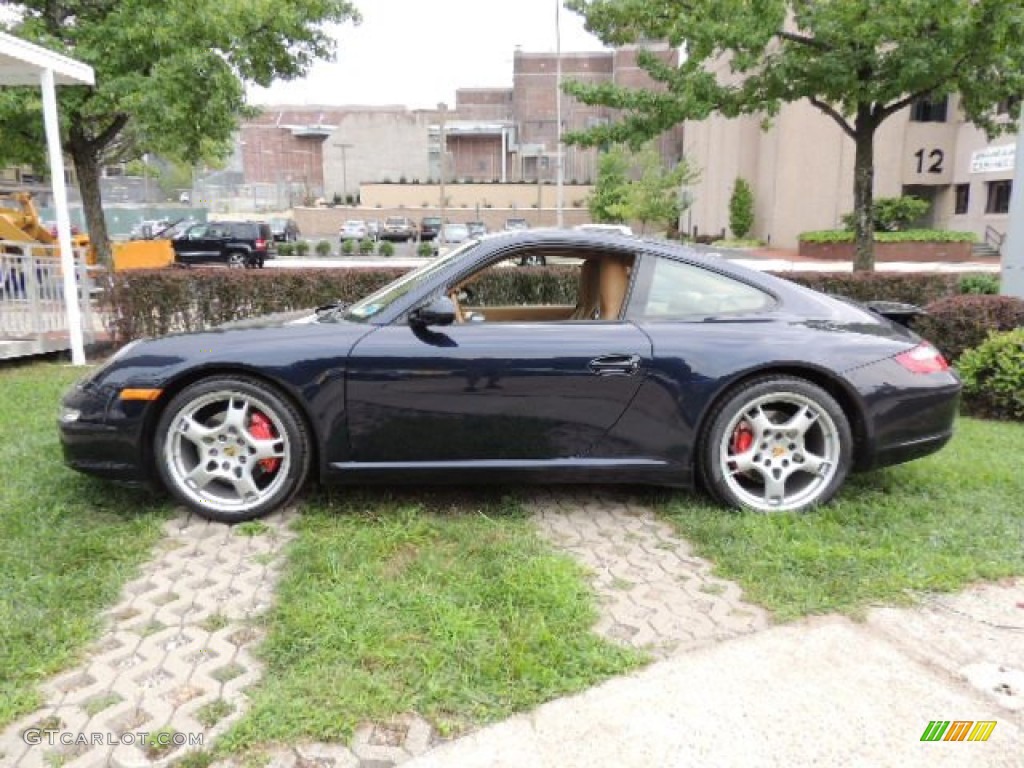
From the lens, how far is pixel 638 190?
40.4 metres

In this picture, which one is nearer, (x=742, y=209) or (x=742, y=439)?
(x=742, y=439)

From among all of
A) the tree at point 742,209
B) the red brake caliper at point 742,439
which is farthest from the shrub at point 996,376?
the tree at point 742,209

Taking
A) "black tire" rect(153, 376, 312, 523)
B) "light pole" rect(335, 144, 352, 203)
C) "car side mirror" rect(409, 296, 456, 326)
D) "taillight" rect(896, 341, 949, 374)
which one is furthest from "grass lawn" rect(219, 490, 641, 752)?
"light pole" rect(335, 144, 352, 203)

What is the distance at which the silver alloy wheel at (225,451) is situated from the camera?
356 centimetres

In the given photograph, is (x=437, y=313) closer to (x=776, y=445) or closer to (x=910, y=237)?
(x=776, y=445)

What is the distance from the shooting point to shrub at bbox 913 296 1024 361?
654 cm

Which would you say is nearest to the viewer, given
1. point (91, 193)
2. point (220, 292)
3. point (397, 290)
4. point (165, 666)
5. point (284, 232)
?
point (165, 666)

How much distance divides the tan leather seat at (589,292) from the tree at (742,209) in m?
39.9

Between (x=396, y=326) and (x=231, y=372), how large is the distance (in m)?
0.78

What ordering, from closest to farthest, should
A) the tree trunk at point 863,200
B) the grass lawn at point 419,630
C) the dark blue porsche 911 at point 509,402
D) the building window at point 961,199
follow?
the grass lawn at point 419,630 → the dark blue porsche 911 at point 509,402 → the tree trunk at point 863,200 → the building window at point 961,199

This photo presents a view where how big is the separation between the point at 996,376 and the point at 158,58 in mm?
10865

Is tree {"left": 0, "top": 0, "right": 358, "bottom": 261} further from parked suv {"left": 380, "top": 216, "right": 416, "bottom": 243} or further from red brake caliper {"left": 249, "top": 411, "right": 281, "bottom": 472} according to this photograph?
parked suv {"left": 380, "top": 216, "right": 416, "bottom": 243}

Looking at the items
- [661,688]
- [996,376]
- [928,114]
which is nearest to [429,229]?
[928,114]

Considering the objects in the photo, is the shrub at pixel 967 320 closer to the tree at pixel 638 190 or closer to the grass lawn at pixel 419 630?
the grass lawn at pixel 419 630
